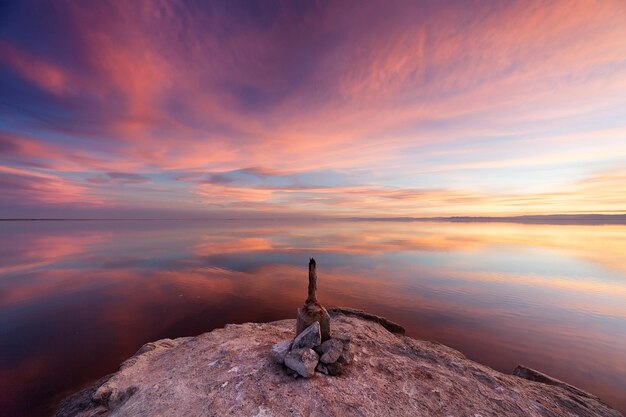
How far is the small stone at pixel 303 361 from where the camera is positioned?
9.32 metres

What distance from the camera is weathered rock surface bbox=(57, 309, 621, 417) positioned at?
8.37m

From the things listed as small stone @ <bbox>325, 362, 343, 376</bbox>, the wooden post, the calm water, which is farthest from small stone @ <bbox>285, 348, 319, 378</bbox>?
the calm water

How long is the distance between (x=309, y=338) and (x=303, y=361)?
911 millimetres

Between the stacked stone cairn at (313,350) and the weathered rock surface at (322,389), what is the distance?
312 mm

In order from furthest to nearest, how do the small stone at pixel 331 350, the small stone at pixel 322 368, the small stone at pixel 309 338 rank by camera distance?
1. the small stone at pixel 309 338
2. the small stone at pixel 331 350
3. the small stone at pixel 322 368

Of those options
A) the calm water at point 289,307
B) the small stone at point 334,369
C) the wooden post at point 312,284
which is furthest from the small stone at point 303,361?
the calm water at point 289,307

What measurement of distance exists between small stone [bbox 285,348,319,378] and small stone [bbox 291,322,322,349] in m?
0.24

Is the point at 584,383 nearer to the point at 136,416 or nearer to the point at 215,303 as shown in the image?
the point at 136,416

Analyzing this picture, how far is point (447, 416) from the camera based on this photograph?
8.15 m

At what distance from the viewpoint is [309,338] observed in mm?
10188

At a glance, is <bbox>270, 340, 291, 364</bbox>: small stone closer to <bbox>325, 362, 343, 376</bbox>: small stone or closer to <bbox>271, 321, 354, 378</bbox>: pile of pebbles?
<bbox>271, 321, 354, 378</bbox>: pile of pebbles

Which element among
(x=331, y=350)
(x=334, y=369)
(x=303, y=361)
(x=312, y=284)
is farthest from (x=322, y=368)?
(x=312, y=284)

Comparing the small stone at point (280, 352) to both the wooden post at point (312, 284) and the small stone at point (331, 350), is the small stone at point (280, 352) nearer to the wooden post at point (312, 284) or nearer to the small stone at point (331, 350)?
the small stone at point (331, 350)

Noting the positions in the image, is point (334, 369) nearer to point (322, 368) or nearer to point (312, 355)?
point (322, 368)
